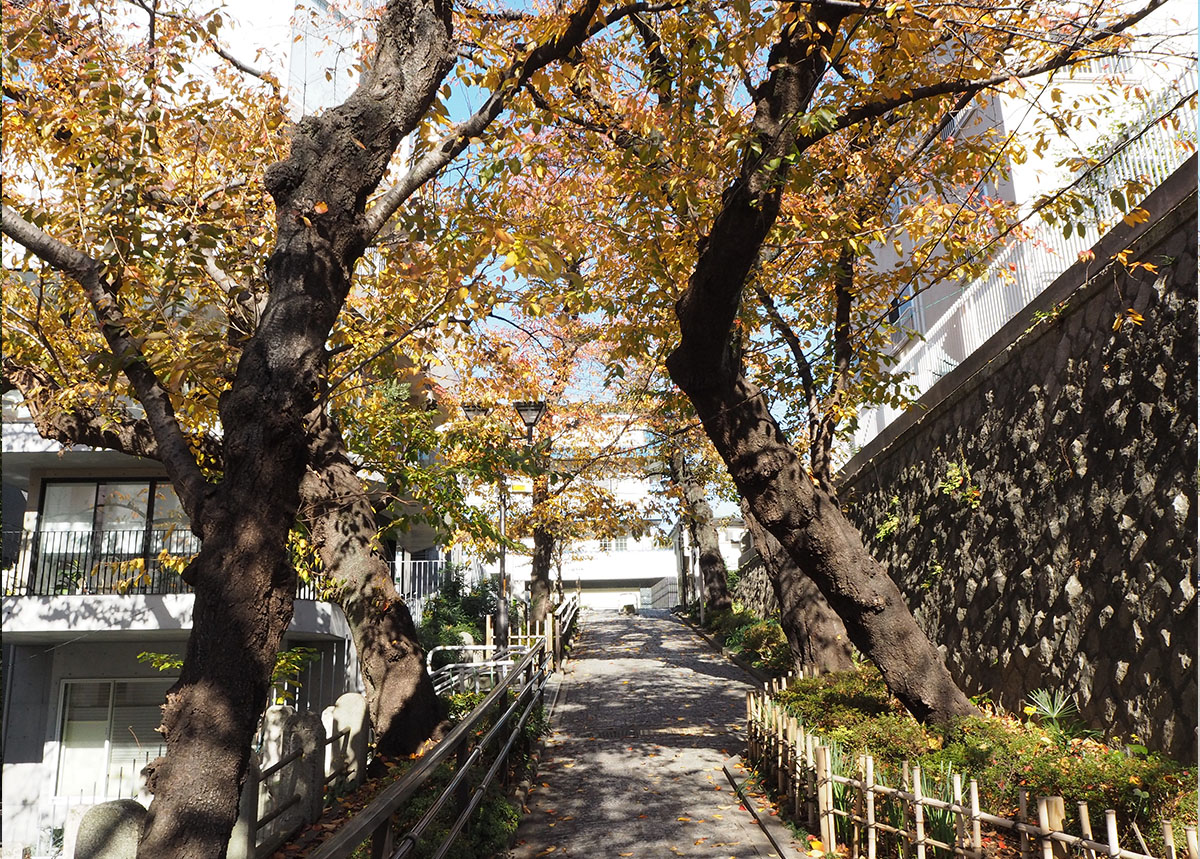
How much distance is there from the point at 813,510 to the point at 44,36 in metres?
8.75

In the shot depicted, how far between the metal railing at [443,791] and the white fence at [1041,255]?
620 cm

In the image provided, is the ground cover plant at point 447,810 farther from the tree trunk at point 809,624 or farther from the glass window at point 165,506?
the glass window at point 165,506

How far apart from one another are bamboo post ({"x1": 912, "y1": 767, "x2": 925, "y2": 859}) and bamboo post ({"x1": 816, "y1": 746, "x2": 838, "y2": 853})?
1041 mm

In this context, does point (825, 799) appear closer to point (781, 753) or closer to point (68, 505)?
point (781, 753)

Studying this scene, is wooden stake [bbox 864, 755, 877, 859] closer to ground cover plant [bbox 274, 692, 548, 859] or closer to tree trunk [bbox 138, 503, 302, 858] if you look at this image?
ground cover plant [bbox 274, 692, 548, 859]

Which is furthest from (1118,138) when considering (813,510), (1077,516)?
(813,510)

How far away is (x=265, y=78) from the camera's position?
28.6ft

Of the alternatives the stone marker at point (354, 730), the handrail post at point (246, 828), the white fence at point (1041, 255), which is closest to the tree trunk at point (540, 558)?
the white fence at point (1041, 255)

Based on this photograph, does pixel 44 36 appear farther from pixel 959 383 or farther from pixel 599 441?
pixel 599 441

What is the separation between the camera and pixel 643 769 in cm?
1014

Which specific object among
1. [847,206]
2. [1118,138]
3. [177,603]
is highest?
[1118,138]

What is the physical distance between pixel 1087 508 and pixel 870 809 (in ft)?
12.5

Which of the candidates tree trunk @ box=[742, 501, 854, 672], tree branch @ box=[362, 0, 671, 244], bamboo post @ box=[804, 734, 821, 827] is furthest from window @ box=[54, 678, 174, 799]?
tree branch @ box=[362, 0, 671, 244]

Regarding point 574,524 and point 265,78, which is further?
point 574,524
